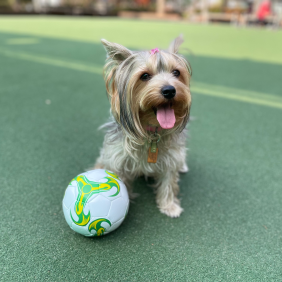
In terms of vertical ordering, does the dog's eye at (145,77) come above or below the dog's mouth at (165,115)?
above

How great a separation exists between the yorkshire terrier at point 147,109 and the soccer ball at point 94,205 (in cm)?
38

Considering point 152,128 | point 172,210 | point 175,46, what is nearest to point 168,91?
point 152,128

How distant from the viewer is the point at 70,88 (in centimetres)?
557

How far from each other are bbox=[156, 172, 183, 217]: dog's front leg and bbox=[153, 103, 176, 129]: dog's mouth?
689 mm

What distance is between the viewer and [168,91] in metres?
2.00

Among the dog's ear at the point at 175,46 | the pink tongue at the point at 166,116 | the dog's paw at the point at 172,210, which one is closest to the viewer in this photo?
the pink tongue at the point at 166,116

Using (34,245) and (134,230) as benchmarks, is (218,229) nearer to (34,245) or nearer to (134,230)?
(134,230)

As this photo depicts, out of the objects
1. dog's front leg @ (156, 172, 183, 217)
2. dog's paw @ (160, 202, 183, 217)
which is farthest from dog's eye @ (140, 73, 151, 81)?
dog's paw @ (160, 202, 183, 217)

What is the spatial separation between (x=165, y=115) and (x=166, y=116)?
0.04 feet

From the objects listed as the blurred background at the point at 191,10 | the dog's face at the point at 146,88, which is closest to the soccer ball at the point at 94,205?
the dog's face at the point at 146,88

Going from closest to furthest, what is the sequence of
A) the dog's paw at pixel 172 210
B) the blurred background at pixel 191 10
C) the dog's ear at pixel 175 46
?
the dog's ear at pixel 175 46 → the dog's paw at pixel 172 210 → the blurred background at pixel 191 10

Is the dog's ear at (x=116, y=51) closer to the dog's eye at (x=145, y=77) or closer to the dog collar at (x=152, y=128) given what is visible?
the dog's eye at (x=145, y=77)

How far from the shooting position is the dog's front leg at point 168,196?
2602 millimetres

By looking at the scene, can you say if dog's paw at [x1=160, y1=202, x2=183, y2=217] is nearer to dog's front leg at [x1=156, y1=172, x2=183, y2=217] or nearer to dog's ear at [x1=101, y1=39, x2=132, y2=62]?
dog's front leg at [x1=156, y1=172, x2=183, y2=217]
